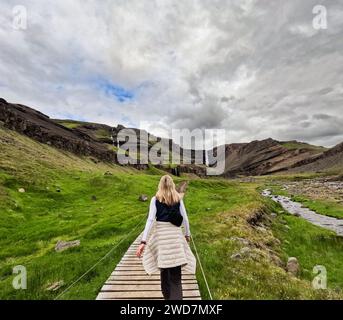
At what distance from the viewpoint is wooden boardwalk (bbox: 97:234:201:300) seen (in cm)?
1053

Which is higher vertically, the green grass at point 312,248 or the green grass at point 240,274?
the green grass at point 240,274

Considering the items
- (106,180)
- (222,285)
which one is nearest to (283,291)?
(222,285)

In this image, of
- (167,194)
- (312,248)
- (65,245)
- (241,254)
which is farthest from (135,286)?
(312,248)

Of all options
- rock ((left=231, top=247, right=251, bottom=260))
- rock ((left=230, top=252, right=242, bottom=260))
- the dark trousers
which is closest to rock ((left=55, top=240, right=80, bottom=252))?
rock ((left=230, top=252, right=242, bottom=260))

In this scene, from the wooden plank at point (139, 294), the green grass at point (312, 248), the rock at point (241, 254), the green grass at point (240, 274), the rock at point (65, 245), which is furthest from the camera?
the green grass at point (312, 248)

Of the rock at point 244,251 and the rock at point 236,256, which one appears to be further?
the rock at point 244,251

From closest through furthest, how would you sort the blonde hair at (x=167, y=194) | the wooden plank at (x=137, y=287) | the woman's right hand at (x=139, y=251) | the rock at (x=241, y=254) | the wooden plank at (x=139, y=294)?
1. the woman's right hand at (x=139, y=251)
2. the blonde hair at (x=167, y=194)
3. the wooden plank at (x=139, y=294)
4. the wooden plank at (x=137, y=287)
5. the rock at (x=241, y=254)

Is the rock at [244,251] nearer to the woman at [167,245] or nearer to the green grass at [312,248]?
the green grass at [312,248]

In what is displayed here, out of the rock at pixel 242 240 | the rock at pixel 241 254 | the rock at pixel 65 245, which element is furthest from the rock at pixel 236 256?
the rock at pixel 65 245

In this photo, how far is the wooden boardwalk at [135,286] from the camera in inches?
415

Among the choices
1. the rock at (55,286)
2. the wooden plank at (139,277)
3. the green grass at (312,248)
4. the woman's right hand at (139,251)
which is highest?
the woman's right hand at (139,251)

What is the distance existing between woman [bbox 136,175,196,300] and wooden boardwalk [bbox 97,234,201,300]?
104 inches

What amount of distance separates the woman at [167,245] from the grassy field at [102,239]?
136 inches

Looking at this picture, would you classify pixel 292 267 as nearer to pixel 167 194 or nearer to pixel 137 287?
pixel 137 287
